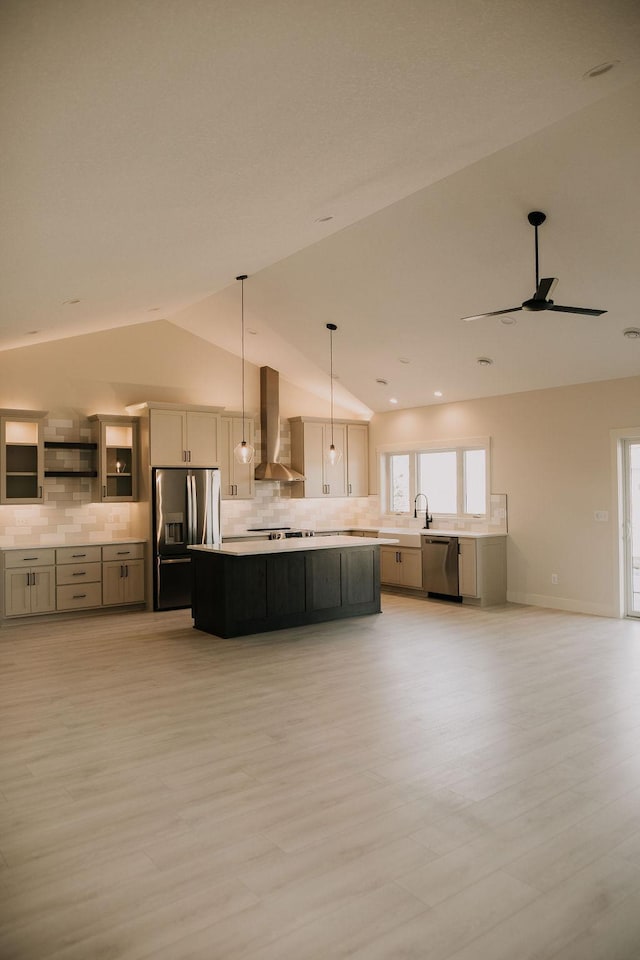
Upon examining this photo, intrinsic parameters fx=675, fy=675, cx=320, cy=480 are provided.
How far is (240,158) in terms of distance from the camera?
330 cm

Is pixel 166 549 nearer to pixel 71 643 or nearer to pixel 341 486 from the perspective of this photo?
pixel 71 643

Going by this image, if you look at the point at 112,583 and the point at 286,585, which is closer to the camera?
the point at 286,585

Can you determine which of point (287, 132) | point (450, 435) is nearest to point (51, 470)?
point (450, 435)

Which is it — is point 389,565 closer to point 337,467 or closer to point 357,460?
point 337,467

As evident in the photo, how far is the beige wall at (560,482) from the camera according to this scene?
7691 millimetres

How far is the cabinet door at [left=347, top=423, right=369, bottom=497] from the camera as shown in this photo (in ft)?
35.5

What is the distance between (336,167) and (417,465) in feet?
22.3

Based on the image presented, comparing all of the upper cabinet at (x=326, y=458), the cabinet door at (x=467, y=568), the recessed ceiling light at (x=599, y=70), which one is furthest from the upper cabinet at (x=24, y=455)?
the recessed ceiling light at (x=599, y=70)

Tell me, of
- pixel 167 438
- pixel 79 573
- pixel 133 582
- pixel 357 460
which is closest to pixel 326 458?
pixel 357 460

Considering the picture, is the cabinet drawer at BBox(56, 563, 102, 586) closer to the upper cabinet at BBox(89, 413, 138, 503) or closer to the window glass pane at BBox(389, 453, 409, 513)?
the upper cabinet at BBox(89, 413, 138, 503)

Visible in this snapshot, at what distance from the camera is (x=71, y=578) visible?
798 centimetres

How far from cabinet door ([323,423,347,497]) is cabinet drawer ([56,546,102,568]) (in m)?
3.74

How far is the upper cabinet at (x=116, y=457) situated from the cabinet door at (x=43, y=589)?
1106mm

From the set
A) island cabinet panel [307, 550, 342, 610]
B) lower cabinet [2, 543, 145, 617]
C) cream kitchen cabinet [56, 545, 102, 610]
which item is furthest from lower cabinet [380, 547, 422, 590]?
cream kitchen cabinet [56, 545, 102, 610]
